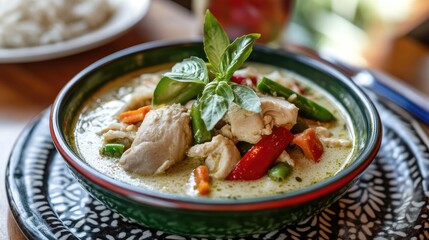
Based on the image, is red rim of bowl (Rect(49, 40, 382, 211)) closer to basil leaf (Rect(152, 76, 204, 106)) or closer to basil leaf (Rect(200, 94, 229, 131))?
basil leaf (Rect(200, 94, 229, 131))

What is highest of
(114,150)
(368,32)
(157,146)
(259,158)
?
(368,32)

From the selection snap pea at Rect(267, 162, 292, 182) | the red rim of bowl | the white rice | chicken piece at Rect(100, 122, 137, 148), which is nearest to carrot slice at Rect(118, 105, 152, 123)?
chicken piece at Rect(100, 122, 137, 148)

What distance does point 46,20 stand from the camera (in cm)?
268

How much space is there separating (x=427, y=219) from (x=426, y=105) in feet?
2.61

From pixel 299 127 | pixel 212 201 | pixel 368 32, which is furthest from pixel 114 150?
pixel 368 32

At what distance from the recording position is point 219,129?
162cm

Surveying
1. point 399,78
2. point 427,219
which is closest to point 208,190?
point 427,219

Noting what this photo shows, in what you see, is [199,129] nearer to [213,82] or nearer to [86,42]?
[213,82]

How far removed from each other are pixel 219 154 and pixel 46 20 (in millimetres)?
1535

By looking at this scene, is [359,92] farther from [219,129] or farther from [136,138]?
[136,138]

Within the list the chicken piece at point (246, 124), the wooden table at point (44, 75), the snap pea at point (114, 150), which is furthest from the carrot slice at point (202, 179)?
the wooden table at point (44, 75)

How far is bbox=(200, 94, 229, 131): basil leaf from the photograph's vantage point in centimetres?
143

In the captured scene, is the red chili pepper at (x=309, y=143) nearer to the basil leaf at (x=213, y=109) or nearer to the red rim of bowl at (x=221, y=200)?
the red rim of bowl at (x=221, y=200)

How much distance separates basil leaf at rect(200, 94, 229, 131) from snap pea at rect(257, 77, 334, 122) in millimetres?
281
